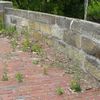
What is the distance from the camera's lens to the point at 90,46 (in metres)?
4.93

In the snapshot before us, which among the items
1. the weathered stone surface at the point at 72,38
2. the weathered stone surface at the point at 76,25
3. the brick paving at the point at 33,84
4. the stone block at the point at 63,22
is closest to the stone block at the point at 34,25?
the stone block at the point at 63,22

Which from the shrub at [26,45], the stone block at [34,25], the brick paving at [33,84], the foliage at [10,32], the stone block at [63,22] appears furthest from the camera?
the foliage at [10,32]

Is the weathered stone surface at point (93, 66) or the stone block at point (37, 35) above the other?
the weathered stone surface at point (93, 66)

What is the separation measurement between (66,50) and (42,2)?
8.80m

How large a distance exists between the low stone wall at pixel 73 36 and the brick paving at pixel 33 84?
1.19 feet

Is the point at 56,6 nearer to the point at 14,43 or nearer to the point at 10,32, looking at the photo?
the point at 10,32

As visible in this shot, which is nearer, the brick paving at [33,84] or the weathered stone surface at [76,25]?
the brick paving at [33,84]

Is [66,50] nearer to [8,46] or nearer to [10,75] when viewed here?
[10,75]

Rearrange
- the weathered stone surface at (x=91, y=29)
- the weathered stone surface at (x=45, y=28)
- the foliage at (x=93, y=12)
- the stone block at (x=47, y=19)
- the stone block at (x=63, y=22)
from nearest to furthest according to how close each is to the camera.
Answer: the weathered stone surface at (x=91, y=29)
the stone block at (x=63, y=22)
the stone block at (x=47, y=19)
the weathered stone surface at (x=45, y=28)
the foliage at (x=93, y=12)

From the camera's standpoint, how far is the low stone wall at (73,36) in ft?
15.8

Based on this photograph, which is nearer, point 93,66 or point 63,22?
point 93,66

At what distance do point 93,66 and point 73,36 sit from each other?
2.89ft

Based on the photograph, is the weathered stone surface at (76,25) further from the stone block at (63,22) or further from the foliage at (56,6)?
the foliage at (56,6)

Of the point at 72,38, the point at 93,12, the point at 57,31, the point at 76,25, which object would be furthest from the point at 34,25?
the point at 93,12
